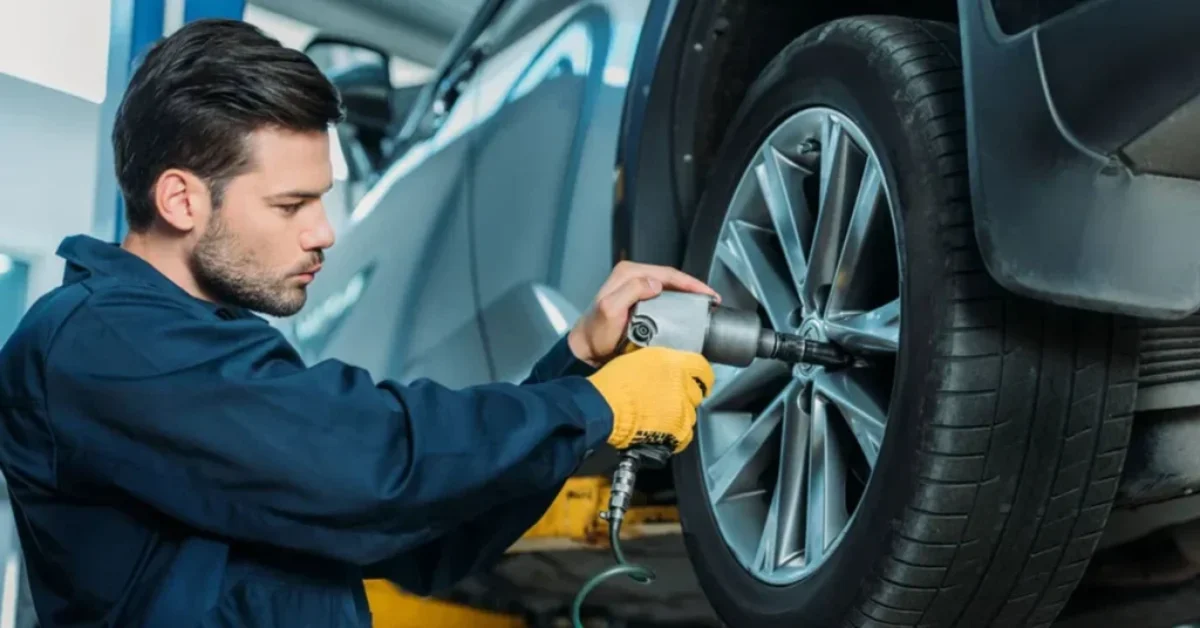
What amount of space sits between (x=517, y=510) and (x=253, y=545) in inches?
13.3

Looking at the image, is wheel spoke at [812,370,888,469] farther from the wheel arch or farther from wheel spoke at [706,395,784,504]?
the wheel arch

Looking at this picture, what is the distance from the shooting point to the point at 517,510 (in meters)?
1.45

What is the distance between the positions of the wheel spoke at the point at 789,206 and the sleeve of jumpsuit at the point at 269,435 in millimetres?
398

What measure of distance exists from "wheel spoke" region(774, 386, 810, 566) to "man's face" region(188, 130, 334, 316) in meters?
0.57

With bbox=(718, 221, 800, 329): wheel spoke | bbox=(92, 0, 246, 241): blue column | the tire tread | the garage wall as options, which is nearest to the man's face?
bbox=(718, 221, 800, 329): wheel spoke

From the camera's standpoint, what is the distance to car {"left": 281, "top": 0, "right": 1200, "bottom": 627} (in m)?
0.99

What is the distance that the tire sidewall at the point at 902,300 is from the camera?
1.16 metres

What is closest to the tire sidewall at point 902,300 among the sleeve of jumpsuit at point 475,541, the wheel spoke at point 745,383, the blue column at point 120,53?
the wheel spoke at point 745,383

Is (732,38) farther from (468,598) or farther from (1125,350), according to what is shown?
(468,598)

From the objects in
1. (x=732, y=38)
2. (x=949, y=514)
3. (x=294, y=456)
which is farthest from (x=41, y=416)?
(x=732, y=38)

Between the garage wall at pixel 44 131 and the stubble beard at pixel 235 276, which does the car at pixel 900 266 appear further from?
the garage wall at pixel 44 131

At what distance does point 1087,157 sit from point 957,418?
A: 27cm

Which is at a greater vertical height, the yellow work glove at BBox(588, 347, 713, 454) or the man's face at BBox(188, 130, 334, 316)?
the man's face at BBox(188, 130, 334, 316)

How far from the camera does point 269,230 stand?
1262 millimetres
